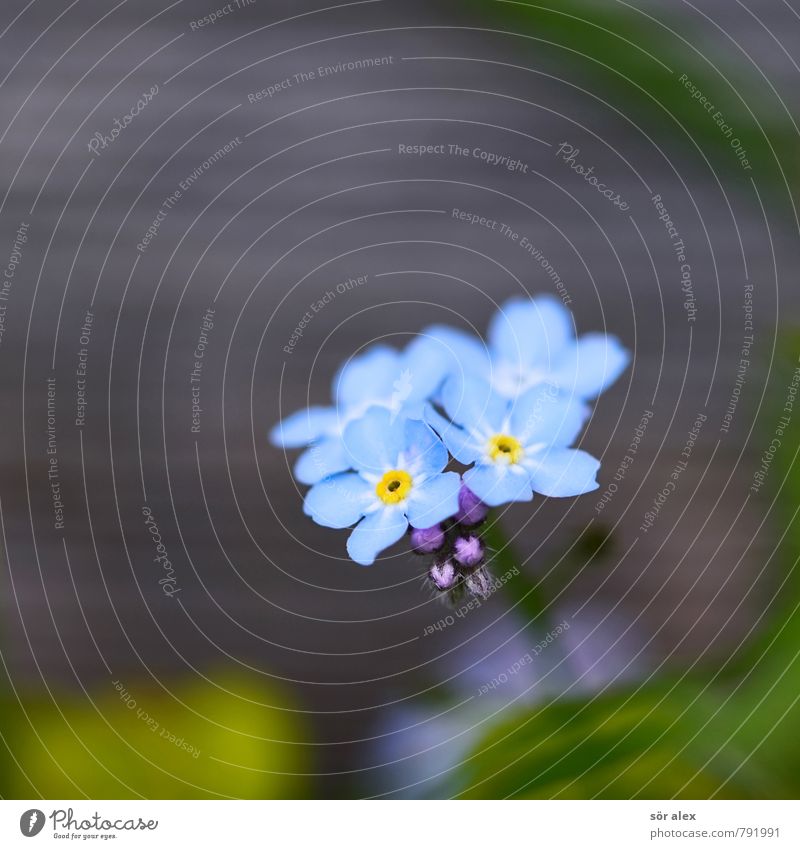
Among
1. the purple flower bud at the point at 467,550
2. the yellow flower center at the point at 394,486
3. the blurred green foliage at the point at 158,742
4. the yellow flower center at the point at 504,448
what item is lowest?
the blurred green foliage at the point at 158,742

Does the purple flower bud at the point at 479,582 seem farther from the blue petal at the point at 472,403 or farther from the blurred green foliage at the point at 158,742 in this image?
the blurred green foliage at the point at 158,742

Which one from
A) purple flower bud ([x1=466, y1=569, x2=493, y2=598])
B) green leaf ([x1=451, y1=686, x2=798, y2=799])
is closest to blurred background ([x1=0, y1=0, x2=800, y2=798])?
green leaf ([x1=451, y1=686, x2=798, y2=799])

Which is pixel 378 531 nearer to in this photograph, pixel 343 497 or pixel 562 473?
pixel 343 497

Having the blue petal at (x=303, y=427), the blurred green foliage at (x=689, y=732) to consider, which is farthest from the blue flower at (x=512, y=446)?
the blurred green foliage at (x=689, y=732)

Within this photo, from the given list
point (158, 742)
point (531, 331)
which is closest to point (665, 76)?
point (531, 331)

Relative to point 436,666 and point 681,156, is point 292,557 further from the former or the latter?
point 681,156
